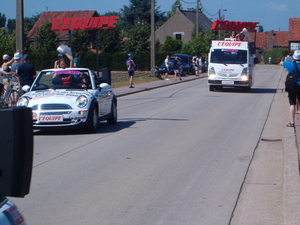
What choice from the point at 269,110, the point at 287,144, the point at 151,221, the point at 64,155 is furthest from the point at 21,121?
the point at 269,110

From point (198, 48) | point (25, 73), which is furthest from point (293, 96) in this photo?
point (198, 48)

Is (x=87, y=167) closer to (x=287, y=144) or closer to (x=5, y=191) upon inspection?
(x=287, y=144)

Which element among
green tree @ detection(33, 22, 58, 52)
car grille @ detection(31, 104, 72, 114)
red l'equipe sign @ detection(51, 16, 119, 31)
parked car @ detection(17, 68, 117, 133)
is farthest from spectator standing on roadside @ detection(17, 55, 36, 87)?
green tree @ detection(33, 22, 58, 52)

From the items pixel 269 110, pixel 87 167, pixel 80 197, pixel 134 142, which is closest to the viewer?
pixel 80 197

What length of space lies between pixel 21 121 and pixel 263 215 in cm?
381

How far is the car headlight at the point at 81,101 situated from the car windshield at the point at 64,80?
76cm

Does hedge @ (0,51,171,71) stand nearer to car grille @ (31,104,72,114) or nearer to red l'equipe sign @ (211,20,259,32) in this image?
red l'equipe sign @ (211,20,259,32)

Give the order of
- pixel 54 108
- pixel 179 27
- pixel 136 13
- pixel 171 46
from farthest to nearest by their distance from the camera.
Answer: pixel 179 27, pixel 136 13, pixel 171 46, pixel 54 108

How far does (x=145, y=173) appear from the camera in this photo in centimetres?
742

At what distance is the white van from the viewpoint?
24141 millimetres

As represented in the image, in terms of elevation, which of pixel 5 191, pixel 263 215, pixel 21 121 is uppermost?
pixel 21 121

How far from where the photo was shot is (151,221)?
5.26 m

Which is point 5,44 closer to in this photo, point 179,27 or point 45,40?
point 45,40

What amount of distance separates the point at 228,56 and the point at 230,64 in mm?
589
